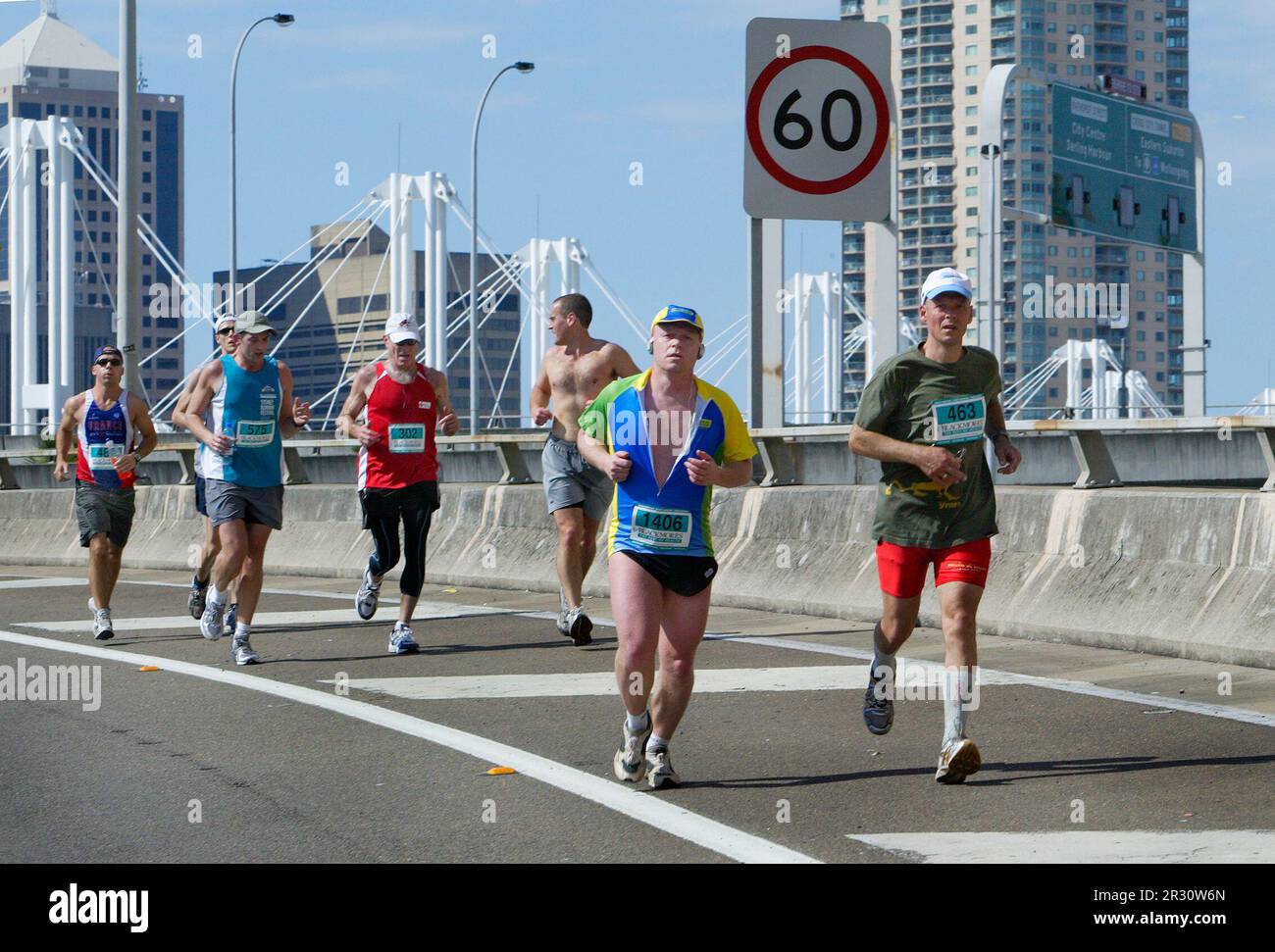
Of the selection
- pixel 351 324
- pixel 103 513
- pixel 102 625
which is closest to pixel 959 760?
pixel 102 625

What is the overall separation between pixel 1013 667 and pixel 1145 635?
78cm

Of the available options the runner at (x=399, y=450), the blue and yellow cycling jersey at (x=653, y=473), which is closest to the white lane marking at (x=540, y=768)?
the blue and yellow cycling jersey at (x=653, y=473)

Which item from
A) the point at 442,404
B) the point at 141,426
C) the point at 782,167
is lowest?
the point at 141,426

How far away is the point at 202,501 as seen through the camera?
12.7 meters

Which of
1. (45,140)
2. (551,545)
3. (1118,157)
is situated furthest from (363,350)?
(551,545)

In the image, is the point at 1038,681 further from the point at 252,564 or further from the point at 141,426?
the point at 141,426

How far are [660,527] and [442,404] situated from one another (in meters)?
5.31

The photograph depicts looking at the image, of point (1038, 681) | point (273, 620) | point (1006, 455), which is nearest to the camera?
point (1006, 455)

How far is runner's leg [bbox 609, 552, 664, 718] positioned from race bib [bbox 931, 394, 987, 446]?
3.89 ft

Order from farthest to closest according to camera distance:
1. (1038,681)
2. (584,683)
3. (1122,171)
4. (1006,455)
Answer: (1122,171) → (584,683) → (1038,681) → (1006,455)

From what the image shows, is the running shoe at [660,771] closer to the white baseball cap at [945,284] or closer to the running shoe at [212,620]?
the white baseball cap at [945,284]

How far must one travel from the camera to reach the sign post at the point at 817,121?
37.9 feet

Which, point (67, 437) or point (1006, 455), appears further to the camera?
point (67, 437)

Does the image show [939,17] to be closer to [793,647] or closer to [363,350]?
[363,350]
